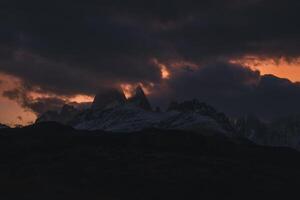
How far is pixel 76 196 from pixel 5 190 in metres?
19.1

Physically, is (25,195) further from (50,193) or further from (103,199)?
(103,199)

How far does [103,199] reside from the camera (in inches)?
7662

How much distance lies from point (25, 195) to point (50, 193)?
843cm

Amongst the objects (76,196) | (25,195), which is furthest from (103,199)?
(25,195)

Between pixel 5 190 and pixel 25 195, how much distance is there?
22.0 ft

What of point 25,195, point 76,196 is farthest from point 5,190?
point 76,196

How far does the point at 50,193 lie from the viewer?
19712 centimetres

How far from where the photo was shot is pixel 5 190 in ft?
636

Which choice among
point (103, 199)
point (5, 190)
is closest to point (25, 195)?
point (5, 190)

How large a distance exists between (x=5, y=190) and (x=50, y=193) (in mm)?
12167

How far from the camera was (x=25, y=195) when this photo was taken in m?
191

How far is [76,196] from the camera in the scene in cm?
19612

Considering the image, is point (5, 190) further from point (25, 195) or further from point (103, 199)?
point (103, 199)
